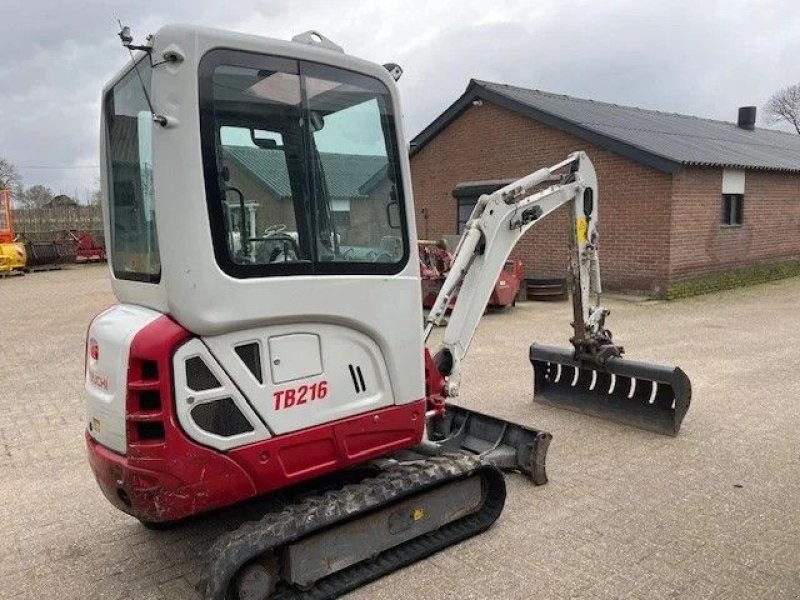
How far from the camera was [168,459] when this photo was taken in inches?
108

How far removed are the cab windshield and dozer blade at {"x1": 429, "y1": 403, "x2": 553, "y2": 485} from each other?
159 cm

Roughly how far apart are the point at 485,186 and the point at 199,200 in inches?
522

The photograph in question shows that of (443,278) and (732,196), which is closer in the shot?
(443,278)

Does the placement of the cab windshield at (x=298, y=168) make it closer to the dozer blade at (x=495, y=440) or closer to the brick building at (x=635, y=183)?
the dozer blade at (x=495, y=440)

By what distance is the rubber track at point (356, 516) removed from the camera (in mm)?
2797

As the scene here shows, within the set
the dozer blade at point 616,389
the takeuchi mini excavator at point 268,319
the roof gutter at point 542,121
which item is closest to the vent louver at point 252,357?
the takeuchi mini excavator at point 268,319

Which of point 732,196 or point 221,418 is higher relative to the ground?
point 732,196

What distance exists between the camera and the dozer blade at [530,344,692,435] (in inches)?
206

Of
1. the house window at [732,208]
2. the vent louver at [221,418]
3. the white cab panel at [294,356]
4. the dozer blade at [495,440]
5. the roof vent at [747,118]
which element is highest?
the roof vent at [747,118]

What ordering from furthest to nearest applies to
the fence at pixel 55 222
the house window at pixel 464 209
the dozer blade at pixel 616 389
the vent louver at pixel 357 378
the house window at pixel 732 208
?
1. the fence at pixel 55 222
2. the house window at pixel 464 209
3. the house window at pixel 732 208
4. the dozer blade at pixel 616 389
5. the vent louver at pixel 357 378

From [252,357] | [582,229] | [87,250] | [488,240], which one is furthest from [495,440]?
[87,250]

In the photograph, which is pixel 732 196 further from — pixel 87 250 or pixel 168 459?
pixel 87 250

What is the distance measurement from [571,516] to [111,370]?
269 centimetres

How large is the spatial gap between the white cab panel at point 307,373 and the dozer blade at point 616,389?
114 inches
